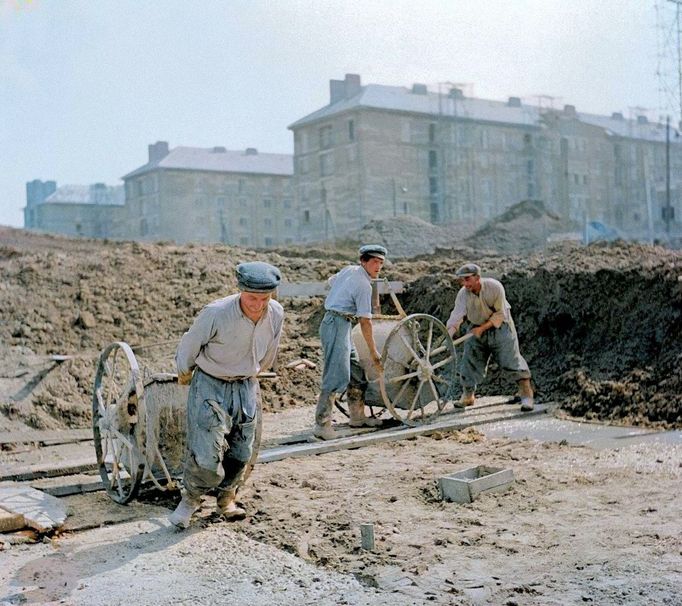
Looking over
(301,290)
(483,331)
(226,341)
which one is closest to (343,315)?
(483,331)

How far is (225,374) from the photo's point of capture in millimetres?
5781

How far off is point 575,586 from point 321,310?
10.2 metres

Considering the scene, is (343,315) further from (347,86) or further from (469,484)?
(347,86)

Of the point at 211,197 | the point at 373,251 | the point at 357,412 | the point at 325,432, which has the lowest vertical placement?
the point at 325,432

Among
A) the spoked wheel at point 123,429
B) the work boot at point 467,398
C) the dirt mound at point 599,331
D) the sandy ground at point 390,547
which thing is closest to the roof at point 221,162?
the dirt mound at point 599,331

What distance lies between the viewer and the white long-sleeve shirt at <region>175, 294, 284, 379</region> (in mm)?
5668

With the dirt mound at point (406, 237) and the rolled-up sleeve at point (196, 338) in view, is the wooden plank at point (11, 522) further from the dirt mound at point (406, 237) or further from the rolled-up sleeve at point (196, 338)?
the dirt mound at point (406, 237)

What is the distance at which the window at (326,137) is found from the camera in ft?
160

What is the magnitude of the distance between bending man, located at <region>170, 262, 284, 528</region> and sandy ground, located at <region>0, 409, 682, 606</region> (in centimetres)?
41

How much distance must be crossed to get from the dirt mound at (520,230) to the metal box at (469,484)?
22334 millimetres

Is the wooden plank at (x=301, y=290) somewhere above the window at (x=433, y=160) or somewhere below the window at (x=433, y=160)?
below

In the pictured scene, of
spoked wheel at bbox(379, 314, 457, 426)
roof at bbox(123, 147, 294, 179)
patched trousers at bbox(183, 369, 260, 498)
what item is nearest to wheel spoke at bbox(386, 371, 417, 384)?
spoked wheel at bbox(379, 314, 457, 426)

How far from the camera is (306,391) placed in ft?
40.7

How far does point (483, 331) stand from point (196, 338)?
5.35 meters
